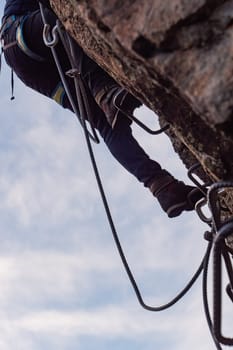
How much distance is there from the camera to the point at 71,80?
12.5ft

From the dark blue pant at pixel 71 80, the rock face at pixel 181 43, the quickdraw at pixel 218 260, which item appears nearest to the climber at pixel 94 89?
the dark blue pant at pixel 71 80

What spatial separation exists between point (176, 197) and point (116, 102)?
590mm

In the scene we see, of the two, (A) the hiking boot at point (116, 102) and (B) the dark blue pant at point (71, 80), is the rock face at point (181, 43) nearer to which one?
(A) the hiking boot at point (116, 102)

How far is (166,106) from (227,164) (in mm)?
345

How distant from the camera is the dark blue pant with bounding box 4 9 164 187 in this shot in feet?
11.3

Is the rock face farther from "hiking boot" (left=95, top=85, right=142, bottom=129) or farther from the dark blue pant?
the dark blue pant

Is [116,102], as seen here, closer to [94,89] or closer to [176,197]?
[94,89]

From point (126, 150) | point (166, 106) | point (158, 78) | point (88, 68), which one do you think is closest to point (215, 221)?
point (166, 106)

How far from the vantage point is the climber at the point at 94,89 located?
326 cm

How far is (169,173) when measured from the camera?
11.2ft

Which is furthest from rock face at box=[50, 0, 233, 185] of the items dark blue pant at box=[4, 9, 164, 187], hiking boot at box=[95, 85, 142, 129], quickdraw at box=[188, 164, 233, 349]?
dark blue pant at box=[4, 9, 164, 187]

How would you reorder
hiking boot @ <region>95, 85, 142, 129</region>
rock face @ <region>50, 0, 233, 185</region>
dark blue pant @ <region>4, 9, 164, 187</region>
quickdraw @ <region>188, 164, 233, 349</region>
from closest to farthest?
rock face @ <region>50, 0, 233, 185</region>, quickdraw @ <region>188, 164, 233, 349</region>, hiking boot @ <region>95, 85, 142, 129</region>, dark blue pant @ <region>4, 9, 164, 187</region>

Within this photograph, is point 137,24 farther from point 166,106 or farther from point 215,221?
point 215,221

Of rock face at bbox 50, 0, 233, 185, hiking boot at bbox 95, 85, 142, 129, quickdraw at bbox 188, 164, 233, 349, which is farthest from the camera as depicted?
hiking boot at bbox 95, 85, 142, 129
